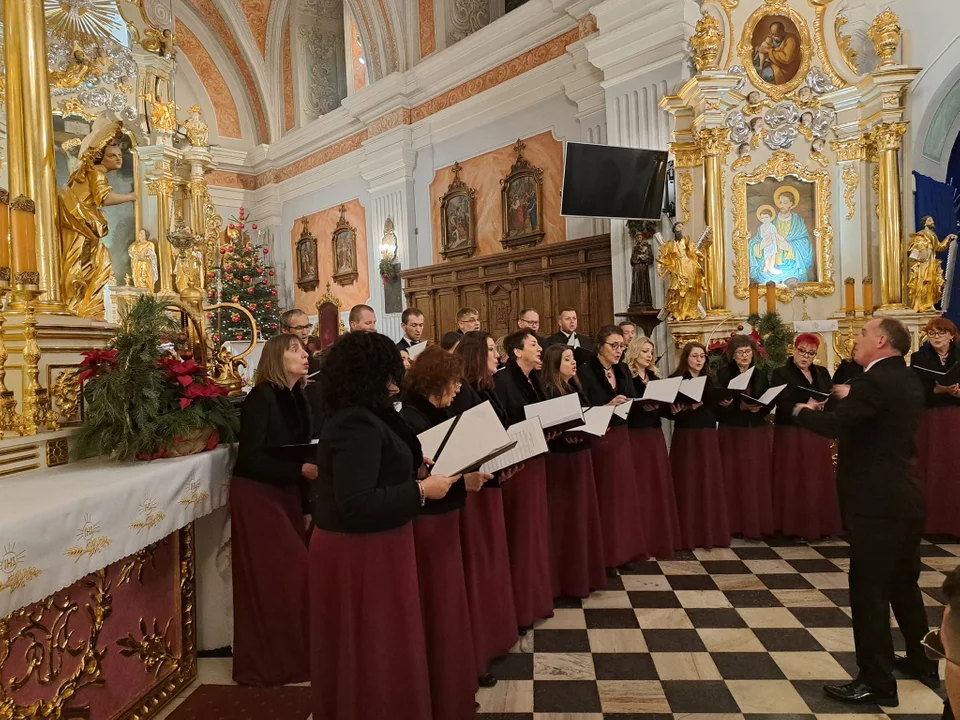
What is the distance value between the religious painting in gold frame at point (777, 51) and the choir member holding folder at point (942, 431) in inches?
157

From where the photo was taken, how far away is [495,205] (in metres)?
11.7

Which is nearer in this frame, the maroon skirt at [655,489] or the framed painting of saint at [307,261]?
the maroon skirt at [655,489]

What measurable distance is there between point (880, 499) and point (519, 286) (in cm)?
845

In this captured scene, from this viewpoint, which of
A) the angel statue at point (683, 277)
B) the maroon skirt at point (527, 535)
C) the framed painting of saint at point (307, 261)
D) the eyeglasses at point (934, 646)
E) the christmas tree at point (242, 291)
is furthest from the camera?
the framed painting of saint at point (307, 261)

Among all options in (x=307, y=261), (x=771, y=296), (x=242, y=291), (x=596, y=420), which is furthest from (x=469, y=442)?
(x=307, y=261)

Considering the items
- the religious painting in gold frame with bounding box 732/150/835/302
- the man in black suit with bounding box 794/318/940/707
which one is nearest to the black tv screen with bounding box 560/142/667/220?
the religious painting in gold frame with bounding box 732/150/835/302

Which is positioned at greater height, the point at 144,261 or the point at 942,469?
the point at 144,261

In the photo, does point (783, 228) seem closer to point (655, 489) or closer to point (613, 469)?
point (655, 489)

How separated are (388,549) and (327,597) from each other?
31cm

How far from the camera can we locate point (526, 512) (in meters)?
3.90

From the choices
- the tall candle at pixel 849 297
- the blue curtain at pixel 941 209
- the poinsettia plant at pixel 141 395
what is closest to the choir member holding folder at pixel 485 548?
the poinsettia plant at pixel 141 395

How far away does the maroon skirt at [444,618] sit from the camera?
2.74 metres

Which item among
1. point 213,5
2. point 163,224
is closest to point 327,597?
point 163,224

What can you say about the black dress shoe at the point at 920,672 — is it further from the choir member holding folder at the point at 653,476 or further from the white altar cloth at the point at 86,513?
the white altar cloth at the point at 86,513
